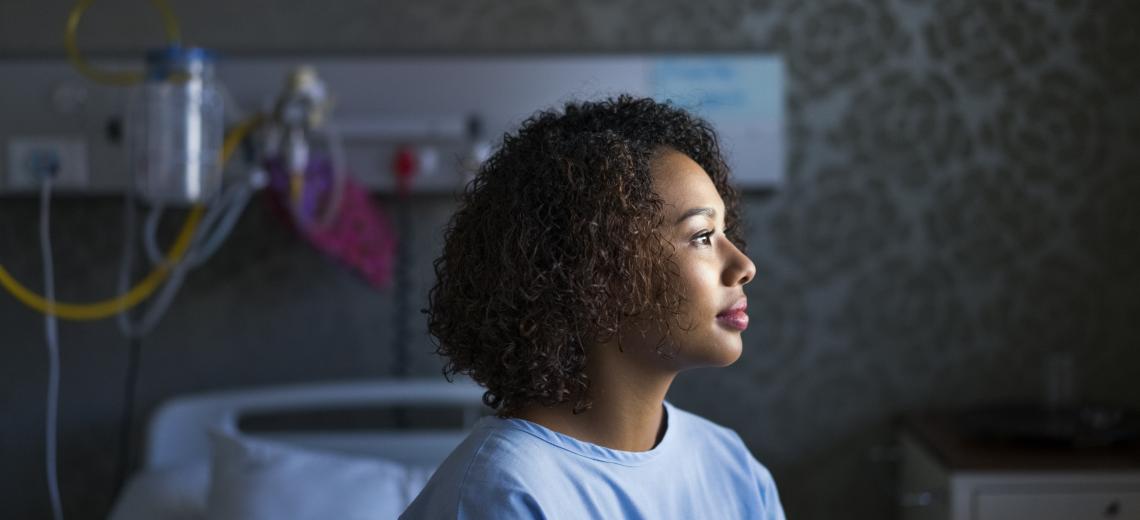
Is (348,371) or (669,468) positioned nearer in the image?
(669,468)

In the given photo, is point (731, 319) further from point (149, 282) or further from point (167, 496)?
point (149, 282)

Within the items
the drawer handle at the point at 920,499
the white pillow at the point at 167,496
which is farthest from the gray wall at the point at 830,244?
the white pillow at the point at 167,496

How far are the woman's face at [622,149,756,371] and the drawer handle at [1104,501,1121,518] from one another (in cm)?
108

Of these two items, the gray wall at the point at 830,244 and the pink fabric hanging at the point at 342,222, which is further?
the gray wall at the point at 830,244

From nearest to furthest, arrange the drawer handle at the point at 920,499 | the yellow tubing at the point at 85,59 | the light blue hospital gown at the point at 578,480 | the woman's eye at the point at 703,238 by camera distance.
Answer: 1. the light blue hospital gown at the point at 578,480
2. the woman's eye at the point at 703,238
3. the drawer handle at the point at 920,499
4. the yellow tubing at the point at 85,59

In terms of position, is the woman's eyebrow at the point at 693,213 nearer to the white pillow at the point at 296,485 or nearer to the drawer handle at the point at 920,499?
the white pillow at the point at 296,485

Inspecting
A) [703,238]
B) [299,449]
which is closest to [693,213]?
[703,238]

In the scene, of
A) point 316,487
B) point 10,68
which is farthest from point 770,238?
point 10,68

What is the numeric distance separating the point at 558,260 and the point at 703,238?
14 centimetres

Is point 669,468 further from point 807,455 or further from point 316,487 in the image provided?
point 807,455

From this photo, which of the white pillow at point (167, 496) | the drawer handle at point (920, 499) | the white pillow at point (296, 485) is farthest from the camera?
the drawer handle at point (920, 499)

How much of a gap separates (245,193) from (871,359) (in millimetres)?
1216

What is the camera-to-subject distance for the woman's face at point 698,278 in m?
1.01

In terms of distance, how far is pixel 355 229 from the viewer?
1997 millimetres
